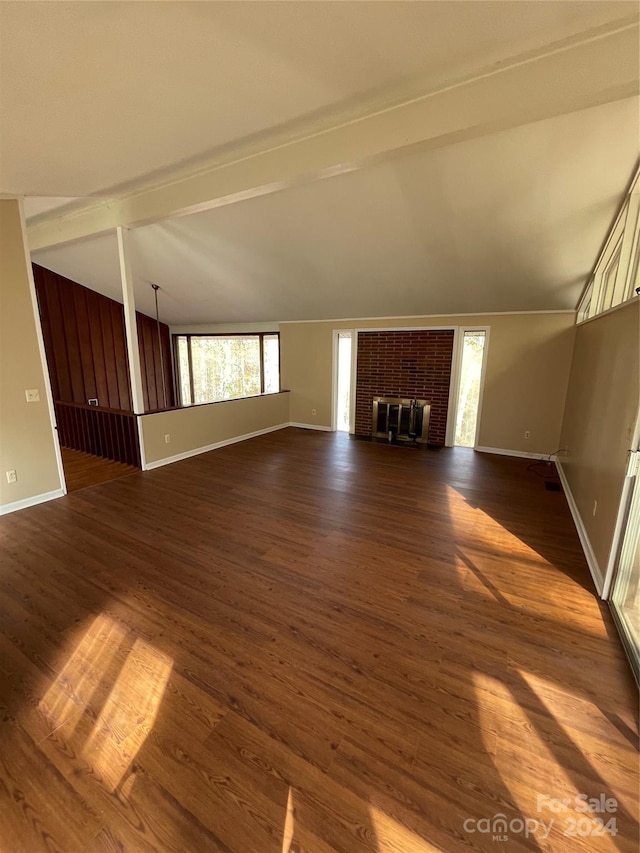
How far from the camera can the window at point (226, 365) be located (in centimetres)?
759

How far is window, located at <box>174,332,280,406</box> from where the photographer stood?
299 inches

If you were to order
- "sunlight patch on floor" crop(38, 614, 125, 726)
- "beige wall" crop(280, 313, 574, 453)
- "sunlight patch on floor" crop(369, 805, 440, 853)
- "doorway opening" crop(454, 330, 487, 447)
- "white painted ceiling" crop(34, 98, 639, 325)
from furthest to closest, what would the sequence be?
"doorway opening" crop(454, 330, 487, 447) < "beige wall" crop(280, 313, 574, 453) < "white painted ceiling" crop(34, 98, 639, 325) < "sunlight patch on floor" crop(38, 614, 125, 726) < "sunlight patch on floor" crop(369, 805, 440, 853)

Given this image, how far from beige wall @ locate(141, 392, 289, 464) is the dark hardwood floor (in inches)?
65.9

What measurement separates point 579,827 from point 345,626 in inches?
43.3

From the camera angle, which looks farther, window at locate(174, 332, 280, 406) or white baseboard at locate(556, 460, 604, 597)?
window at locate(174, 332, 280, 406)

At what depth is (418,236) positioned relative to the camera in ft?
11.9

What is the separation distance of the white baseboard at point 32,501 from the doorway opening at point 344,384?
4.64m

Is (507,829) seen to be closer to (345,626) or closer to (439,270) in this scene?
(345,626)

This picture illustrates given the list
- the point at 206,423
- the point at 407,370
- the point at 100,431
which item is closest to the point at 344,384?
the point at 407,370

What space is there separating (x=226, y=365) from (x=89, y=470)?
4261 mm

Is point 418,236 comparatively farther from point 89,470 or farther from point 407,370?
point 89,470

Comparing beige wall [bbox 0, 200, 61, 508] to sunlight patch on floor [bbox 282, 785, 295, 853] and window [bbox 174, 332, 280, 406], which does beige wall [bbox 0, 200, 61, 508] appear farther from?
window [bbox 174, 332, 280, 406]

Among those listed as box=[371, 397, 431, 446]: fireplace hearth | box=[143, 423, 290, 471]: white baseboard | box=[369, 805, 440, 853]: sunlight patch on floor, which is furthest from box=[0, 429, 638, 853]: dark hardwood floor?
box=[371, 397, 431, 446]: fireplace hearth

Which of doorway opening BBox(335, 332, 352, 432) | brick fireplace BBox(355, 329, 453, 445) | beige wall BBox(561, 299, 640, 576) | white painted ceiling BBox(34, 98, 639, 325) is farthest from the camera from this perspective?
doorway opening BBox(335, 332, 352, 432)
